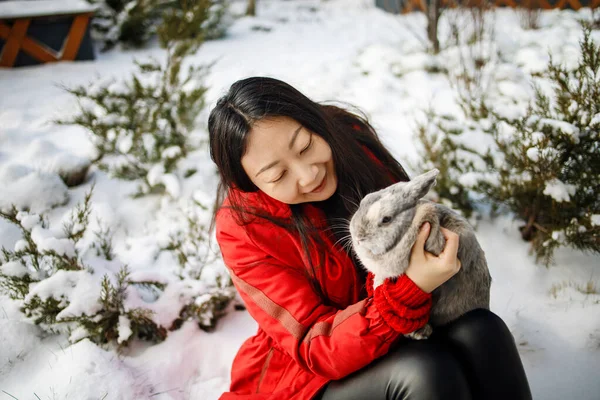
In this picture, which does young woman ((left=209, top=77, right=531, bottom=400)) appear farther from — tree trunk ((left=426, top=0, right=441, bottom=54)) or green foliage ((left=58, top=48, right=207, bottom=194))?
tree trunk ((left=426, top=0, right=441, bottom=54))

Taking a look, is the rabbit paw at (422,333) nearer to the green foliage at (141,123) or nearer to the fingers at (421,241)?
the fingers at (421,241)

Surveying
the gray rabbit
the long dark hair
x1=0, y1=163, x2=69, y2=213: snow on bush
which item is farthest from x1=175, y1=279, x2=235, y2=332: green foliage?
x1=0, y1=163, x2=69, y2=213: snow on bush

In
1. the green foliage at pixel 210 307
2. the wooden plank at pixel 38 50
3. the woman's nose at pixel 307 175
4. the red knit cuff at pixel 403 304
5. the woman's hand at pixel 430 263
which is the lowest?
the green foliage at pixel 210 307

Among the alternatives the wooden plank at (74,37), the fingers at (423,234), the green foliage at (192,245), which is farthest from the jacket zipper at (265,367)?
the wooden plank at (74,37)

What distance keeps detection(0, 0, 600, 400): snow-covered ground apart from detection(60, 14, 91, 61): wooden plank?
208 mm

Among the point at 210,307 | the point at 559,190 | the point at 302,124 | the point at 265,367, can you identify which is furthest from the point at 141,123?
the point at 559,190

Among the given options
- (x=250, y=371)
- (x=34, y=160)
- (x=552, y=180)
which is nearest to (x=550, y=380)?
(x=552, y=180)

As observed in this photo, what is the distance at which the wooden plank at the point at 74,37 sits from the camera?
223 inches

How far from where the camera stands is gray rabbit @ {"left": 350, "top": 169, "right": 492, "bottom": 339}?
4.32 ft

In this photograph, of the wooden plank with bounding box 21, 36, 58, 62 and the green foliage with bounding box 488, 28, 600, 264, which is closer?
the green foliage with bounding box 488, 28, 600, 264

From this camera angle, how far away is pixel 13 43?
534 cm

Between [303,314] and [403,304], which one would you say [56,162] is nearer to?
[303,314]

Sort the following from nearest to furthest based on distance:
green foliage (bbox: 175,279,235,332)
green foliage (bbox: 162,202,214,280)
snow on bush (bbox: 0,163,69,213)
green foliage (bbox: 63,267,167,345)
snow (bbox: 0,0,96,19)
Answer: green foliage (bbox: 63,267,167,345) → green foliage (bbox: 175,279,235,332) → green foliage (bbox: 162,202,214,280) → snow on bush (bbox: 0,163,69,213) → snow (bbox: 0,0,96,19)

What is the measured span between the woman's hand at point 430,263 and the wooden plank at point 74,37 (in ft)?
19.6
